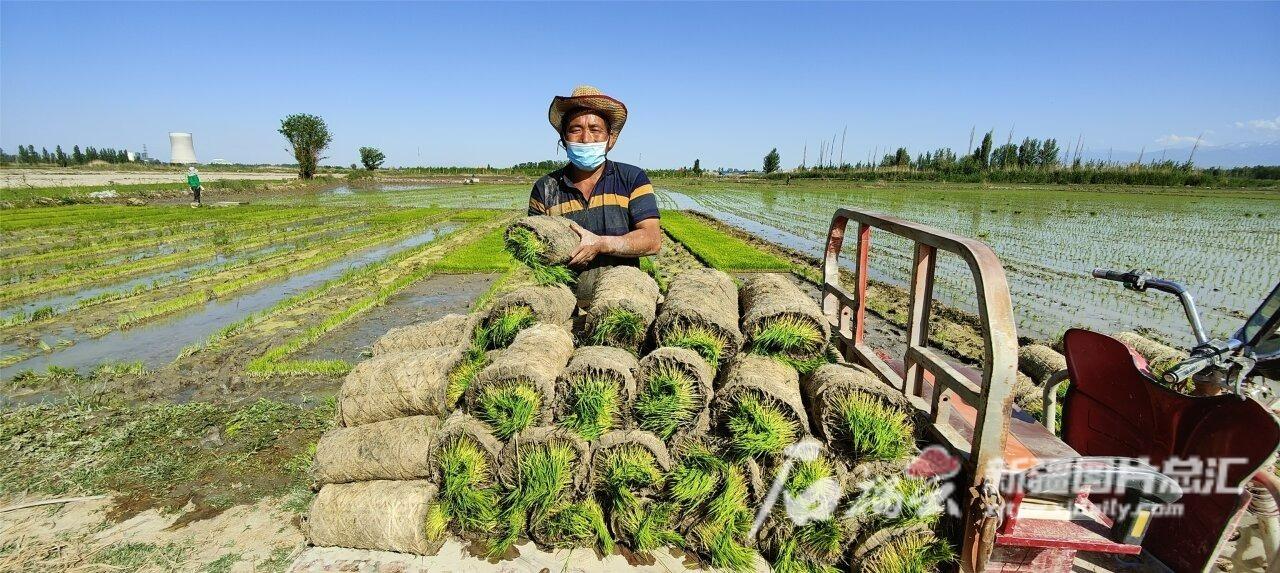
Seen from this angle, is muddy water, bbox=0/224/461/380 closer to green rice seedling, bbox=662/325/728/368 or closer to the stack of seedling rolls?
the stack of seedling rolls

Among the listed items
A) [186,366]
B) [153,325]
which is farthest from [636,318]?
[153,325]

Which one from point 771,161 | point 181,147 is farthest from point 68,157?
point 771,161

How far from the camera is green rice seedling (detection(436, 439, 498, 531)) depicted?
331 centimetres

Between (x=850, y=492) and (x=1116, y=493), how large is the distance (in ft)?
4.68

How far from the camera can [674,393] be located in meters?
3.20

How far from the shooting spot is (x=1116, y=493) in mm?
2932

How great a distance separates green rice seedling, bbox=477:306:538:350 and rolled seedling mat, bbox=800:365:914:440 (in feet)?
6.41

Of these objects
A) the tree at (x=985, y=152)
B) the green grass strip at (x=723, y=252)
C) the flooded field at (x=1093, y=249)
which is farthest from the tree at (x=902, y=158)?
the green grass strip at (x=723, y=252)

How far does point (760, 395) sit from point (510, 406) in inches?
59.2

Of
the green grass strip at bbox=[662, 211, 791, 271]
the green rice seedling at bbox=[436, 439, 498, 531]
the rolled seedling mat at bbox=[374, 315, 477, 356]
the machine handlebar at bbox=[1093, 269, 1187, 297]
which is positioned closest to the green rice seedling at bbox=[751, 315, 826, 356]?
the machine handlebar at bbox=[1093, 269, 1187, 297]

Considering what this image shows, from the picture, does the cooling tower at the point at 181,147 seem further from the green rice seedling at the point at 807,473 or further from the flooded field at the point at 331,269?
the green rice seedling at the point at 807,473

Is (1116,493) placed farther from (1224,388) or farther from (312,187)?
Answer: (312,187)

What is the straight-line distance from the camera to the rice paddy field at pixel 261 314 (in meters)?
4.26

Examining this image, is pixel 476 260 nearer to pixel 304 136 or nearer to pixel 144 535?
pixel 144 535
